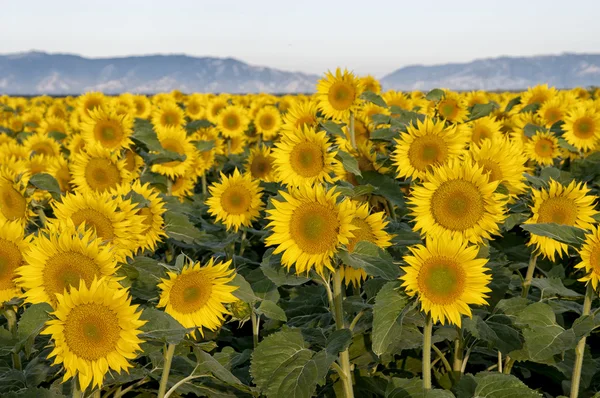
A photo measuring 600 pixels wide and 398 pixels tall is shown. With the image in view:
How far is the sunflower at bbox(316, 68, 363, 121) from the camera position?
17.8 ft

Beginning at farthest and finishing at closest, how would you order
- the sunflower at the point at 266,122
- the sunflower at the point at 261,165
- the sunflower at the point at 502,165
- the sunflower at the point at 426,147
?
the sunflower at the point at 266,122 → the sunflower at the point at 261,165 → the sunflower at the point at 426,147 → the sunflower at the point at 502,165

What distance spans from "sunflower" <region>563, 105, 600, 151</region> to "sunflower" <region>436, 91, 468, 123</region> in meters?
2.11

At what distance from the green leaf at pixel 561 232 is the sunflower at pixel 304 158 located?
1.57 metres

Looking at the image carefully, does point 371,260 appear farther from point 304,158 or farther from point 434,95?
point 434,95

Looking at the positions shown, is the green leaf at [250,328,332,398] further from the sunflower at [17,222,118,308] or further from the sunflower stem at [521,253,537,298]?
the sunflower stem at [521,253,537,298]

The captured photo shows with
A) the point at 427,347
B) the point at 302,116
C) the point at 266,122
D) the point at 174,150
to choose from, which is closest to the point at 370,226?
the point at 427,347

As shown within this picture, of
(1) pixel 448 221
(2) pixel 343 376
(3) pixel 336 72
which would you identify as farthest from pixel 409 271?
(3) pixel 336 72

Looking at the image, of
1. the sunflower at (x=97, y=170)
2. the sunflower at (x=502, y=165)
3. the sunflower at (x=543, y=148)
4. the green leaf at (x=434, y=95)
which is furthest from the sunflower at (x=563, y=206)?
the sunflower at (x=543, y=148)

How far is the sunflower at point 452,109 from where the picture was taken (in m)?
5.82

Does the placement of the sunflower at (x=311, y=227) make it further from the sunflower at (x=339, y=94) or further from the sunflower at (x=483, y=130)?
the sunflower at (x=483, y=130)

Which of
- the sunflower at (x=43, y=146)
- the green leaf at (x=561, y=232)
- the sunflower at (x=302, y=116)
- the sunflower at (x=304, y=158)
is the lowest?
the sunflower at (x=43, y=146)

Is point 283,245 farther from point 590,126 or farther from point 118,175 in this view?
point 590,126

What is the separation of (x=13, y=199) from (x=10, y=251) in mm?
1415

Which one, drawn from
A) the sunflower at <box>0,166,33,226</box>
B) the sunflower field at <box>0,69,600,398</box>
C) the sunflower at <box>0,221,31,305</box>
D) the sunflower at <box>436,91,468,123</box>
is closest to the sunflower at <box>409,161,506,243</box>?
the sunflower field at <box>0,69,600,398</box>
